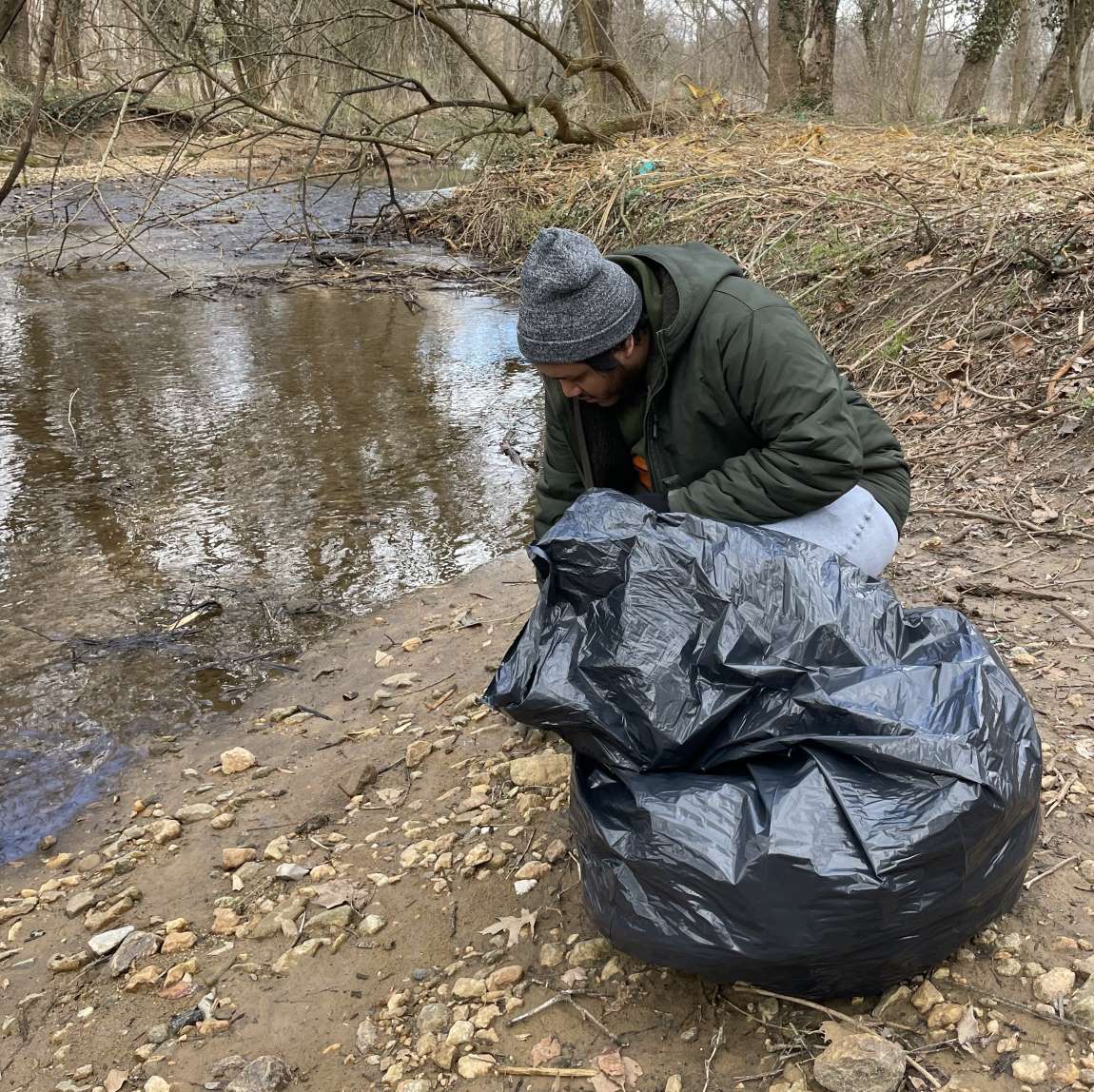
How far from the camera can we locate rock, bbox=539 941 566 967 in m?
1.91

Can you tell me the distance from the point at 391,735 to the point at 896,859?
1.82 metres

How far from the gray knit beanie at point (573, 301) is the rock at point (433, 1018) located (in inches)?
53.9

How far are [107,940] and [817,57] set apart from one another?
14.5m

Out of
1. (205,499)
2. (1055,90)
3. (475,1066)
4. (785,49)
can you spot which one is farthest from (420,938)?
(785,49)

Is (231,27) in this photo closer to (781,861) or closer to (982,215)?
(982,215)

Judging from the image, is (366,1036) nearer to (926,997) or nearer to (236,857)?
(236,857)

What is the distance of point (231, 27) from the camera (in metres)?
7.15

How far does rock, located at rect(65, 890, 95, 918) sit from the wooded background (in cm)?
346

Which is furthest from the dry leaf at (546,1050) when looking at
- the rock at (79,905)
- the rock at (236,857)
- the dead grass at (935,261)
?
the dead grass at (935,261)

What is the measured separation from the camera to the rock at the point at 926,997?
166cm

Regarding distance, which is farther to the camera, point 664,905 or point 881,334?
point 881,334

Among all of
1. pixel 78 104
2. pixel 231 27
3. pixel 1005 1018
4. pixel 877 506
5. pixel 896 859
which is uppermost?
pixel 231 27

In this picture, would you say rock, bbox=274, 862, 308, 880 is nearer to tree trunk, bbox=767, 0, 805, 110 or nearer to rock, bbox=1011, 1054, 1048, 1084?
rock, bbox=1011, 1054, 1048, 1084

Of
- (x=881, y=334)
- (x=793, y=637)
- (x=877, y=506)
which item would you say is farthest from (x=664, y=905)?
(x=881, y=334)
